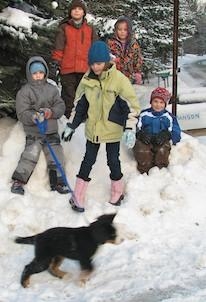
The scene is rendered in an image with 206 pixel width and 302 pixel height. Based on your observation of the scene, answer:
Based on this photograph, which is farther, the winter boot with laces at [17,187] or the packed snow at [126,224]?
the winter boot with laces at [17,187]

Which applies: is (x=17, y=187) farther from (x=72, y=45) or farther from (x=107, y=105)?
(x=72, y=45)

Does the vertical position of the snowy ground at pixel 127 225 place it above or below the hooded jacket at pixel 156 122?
below

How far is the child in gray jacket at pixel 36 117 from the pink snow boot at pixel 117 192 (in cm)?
55

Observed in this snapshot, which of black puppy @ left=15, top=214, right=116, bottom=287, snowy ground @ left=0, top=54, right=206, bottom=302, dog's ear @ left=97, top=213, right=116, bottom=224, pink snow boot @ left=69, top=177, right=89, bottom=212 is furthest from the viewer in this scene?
pink snow boot @ left=69, top=177, right=89, bottom=212

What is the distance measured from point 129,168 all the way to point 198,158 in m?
0.86

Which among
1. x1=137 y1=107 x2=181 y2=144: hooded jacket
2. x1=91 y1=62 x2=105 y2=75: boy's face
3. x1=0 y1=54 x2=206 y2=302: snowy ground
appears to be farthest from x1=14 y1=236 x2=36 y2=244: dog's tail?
x1=137 y1=107 x2=181 y2=144: hooded jacket

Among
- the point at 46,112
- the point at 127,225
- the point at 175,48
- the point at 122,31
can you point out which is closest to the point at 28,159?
the point at 46,112

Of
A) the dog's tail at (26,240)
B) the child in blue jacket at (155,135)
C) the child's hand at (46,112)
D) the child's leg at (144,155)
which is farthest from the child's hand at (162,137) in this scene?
the dog's tail at (26,240)

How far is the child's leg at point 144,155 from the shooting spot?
19.8 ft

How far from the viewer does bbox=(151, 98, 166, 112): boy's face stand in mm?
6062

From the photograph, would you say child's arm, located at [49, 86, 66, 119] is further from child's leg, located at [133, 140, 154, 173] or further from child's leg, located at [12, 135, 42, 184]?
child's leg, located at [133, 140, 154, 173]

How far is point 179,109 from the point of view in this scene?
1027 centimetres

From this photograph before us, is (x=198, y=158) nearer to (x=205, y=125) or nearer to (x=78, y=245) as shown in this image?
(x=78, y=245)

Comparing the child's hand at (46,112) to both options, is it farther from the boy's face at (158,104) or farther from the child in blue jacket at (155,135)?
the boy's face at (158,104)
